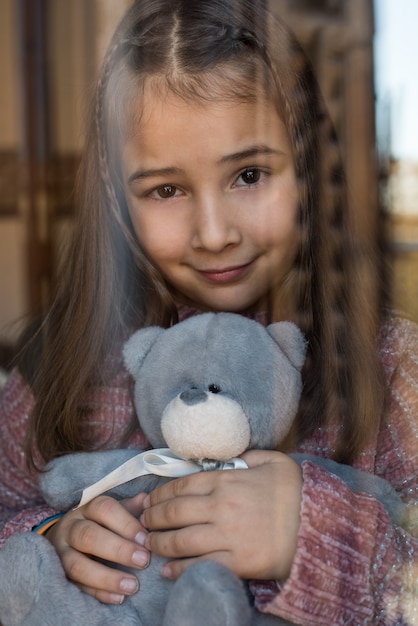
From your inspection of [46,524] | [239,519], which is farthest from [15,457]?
[239,519]

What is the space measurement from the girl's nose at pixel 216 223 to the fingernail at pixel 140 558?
0.95 feet

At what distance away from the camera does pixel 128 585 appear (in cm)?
65

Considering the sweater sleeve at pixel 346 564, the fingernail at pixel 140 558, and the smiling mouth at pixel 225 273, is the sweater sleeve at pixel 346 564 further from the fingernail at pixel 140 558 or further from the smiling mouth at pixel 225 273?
the smiling mouth at pixel 225 273

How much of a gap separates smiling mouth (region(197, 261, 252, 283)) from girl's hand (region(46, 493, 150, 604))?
0.78ft

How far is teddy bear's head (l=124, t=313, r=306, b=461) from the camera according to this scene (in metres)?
0.62

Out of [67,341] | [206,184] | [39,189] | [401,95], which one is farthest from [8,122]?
[401,95]

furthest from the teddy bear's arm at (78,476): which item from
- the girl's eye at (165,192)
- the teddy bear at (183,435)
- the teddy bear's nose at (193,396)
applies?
the girl's eye at (165,192)

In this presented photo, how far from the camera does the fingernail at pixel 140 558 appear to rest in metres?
0.66

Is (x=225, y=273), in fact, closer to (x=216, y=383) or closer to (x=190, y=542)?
(x=216, y=383)

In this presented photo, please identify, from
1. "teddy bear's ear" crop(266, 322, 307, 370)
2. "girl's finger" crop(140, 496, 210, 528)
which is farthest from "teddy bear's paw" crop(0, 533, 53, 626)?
"teddy bear's ear" crop(266, 322, 307, 370)

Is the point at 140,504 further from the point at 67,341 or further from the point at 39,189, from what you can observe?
the point at 39,189

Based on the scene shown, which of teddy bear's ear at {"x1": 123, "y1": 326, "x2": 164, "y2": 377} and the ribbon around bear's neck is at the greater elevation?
teddy bear's ear at {"x1": 123, "y1": 326, "x2": 164, "y2": 377}

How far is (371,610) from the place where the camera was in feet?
2.09

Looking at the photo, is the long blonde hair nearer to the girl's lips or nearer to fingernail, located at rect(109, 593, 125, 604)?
the girl's lips
